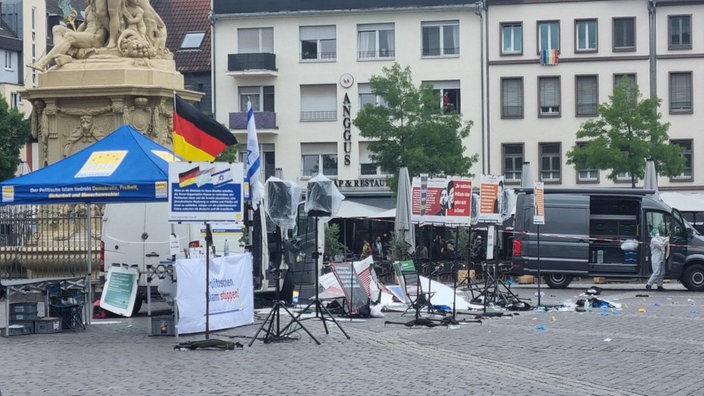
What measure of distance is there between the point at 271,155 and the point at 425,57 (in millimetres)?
8647

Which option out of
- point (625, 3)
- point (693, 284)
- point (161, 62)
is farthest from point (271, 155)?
point (161, 62)

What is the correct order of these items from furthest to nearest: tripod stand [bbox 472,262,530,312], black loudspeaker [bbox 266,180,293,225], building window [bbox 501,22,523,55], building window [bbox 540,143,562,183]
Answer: building window [bbox 540,143,562,183], building window [bbox 501,22,523,55], tripod stand [bbox 472,262,530,312], black loudspeaker [bbox 266,180,293,225]

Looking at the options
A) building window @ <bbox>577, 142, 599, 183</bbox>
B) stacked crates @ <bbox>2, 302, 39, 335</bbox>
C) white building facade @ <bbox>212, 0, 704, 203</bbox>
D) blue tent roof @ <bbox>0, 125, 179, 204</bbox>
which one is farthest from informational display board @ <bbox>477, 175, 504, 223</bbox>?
building window @ <bbox>577, 142, 599, 183</bbox>

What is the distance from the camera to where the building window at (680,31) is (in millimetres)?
64000

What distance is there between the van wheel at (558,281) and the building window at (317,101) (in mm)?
30079

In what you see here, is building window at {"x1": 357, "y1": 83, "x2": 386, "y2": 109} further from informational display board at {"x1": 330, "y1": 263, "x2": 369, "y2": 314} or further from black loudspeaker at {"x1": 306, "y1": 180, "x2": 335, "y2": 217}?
black loudspeaker at {"x1": 306, "y1": 180, "x2": 335, "y2": 217}

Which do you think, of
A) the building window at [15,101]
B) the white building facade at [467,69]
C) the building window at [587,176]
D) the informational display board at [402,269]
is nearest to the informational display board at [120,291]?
the informational display board at [402,269]

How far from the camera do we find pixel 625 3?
210ft

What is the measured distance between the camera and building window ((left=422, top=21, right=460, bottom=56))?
66000 millimetres

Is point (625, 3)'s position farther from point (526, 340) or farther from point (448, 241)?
point (526, 340)

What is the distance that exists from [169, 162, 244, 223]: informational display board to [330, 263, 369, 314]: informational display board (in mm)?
6053

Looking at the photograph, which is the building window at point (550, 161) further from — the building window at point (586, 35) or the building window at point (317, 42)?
the building window at point (317, 42)

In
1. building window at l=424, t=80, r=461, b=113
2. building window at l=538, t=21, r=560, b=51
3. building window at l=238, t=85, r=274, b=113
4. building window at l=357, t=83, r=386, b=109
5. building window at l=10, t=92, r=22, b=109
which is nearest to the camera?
building window at l=538, t=21, r=560, b=51

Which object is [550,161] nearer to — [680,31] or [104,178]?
[680,31]
